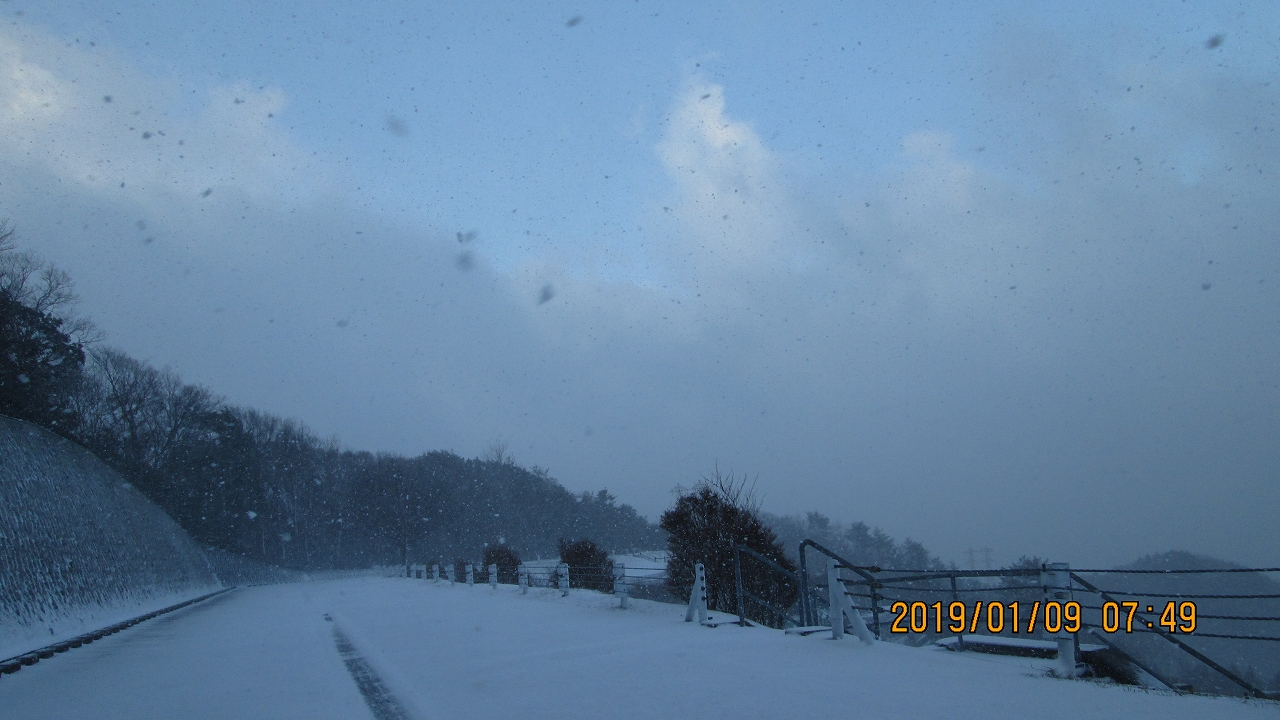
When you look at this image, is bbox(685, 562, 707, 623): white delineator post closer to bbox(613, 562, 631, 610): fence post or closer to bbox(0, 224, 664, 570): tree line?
bbox(613, 562, 631, 610): fence post

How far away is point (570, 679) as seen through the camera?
290 inches

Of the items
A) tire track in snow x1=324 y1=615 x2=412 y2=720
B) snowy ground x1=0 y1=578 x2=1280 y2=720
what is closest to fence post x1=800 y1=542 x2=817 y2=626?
snowy ground x1=0 y1=578 x2=1280 y2=720

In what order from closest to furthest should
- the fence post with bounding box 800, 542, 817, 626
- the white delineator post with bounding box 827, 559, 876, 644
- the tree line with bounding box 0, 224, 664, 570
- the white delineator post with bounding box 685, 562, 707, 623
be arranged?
the white delineator post with bounding box 827, 559, 876, 644 < the fence post with bounding box 800, 542, 817, 626 < the white delineator post with bounding box 685, 562, 707, 623 < the tree line with bounding box 0, 224, 664, 570

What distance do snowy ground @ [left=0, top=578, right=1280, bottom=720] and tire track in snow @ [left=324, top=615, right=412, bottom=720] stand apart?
6 centimetres

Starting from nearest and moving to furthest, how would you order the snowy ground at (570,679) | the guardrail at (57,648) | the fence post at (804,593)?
the snowy ground at (570,679)
the guardrail at (57,648)
the fence post at (804,593)

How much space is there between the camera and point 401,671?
27.4 feet

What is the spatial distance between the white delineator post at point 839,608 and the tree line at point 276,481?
33.0 meters

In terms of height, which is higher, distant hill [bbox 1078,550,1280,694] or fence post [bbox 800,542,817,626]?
fence post [bbox 800,542,817,626]

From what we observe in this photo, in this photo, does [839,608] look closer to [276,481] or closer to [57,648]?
[57,648]

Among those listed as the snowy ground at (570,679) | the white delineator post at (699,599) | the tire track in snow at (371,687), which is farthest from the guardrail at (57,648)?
the white delineator post at (699,599)

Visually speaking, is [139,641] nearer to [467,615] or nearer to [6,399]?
[467,615]

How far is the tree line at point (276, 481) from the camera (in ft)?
110

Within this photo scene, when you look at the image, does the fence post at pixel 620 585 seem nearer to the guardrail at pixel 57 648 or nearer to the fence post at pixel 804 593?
the fence post at pixel 804 593

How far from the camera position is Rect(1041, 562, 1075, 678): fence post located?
646cm
